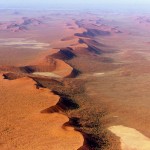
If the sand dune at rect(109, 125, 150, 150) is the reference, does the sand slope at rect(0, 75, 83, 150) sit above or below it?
above

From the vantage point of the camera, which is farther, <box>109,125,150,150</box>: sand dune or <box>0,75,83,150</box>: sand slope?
<box>109,125,150,150</box>: sand dune

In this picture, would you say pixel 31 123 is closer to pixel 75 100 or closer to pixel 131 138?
pixel 131 138

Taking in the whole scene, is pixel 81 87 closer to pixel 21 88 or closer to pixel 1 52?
pixel 21 88

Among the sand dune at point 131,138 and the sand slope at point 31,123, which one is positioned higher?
the sand slope at point 31,123

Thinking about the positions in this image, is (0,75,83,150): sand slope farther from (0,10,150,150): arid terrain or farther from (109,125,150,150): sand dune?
(109,125,150,150): sand dune

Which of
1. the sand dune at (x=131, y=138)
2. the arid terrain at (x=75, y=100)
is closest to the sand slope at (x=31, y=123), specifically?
the arid terrain at (x=75, y=100)

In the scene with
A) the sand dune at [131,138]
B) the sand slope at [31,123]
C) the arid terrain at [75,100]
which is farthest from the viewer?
the sand dune at [131,138]

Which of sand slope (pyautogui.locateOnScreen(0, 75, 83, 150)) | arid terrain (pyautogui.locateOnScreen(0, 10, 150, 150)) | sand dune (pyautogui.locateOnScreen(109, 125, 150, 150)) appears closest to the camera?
sand slope (pyautogui.locateOnScreen(0, 75, 83, 150))

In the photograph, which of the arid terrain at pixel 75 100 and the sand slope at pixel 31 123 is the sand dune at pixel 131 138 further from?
the sand slope at pixel 31 123

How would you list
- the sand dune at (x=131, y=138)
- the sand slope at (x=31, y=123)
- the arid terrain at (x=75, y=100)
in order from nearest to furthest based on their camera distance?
the sand slope at (x=31, y=123) < the arid terrain at (x=75, y=100) < the sand dune at (x=131, y=138)

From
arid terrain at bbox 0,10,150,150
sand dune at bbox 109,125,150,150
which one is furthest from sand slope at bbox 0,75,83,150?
sand dune at bbox 109,125,150,150
